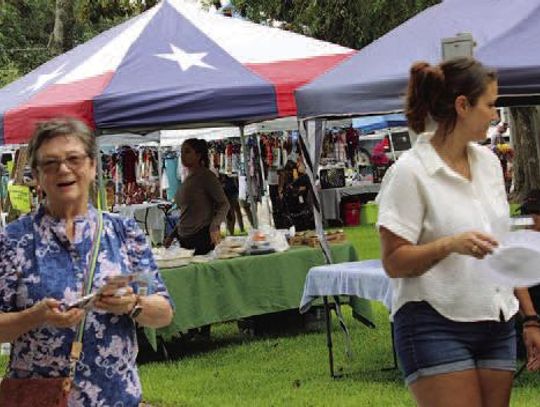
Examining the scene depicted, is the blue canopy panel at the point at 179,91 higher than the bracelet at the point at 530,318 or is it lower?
higher

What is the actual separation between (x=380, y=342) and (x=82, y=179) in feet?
24.9

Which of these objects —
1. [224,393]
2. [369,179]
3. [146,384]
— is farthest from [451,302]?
[369,179]

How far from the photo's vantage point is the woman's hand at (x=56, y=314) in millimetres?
3570

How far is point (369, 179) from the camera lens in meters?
32.2

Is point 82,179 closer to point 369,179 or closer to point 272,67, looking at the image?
point 272,67

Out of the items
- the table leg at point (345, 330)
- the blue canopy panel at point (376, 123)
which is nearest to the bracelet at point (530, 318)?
the table leg at point (345, 330)

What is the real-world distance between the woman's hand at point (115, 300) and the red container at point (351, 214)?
77.3ft

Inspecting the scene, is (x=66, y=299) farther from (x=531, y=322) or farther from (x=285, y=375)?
(x=285, y=375)

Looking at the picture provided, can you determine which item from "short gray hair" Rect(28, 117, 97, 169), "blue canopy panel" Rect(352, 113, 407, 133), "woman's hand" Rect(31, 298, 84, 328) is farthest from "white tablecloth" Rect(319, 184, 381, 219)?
"woman's hand" Rect(31, 298, 84, 328)

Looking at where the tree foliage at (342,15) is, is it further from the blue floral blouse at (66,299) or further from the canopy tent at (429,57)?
the blue floral blouse at (66,299)

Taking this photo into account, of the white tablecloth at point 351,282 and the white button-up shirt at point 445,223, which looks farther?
the white tablecloth at point 351,282

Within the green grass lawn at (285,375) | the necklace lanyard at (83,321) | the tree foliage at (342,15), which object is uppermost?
the tree foliage at (342,15)

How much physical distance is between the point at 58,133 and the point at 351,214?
2347cm

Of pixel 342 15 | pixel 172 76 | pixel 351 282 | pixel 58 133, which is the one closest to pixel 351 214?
pixel 342 15
